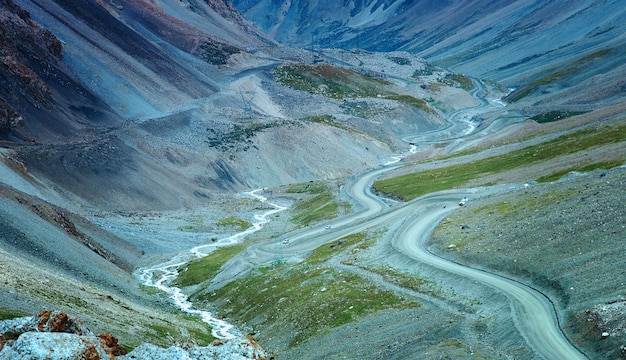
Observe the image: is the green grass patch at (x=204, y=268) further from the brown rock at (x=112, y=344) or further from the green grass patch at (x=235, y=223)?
the brown rock at (x=112, y=344)

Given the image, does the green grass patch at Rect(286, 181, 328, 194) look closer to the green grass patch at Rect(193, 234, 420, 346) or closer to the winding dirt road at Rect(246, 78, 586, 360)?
the winding dirt road at Rect(246, 78, 586, 360)

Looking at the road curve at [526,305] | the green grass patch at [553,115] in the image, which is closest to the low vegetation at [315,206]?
the road curve at [526,305]

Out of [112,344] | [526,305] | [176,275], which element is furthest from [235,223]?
[112,344]

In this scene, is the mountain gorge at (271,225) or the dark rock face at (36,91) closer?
the mountain gorge at (271,225)

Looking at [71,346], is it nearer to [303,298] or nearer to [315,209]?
[303,298]

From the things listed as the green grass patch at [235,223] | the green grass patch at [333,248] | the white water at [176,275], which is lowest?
the green grass patch at [235,223]

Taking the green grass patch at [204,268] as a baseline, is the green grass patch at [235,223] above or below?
below
